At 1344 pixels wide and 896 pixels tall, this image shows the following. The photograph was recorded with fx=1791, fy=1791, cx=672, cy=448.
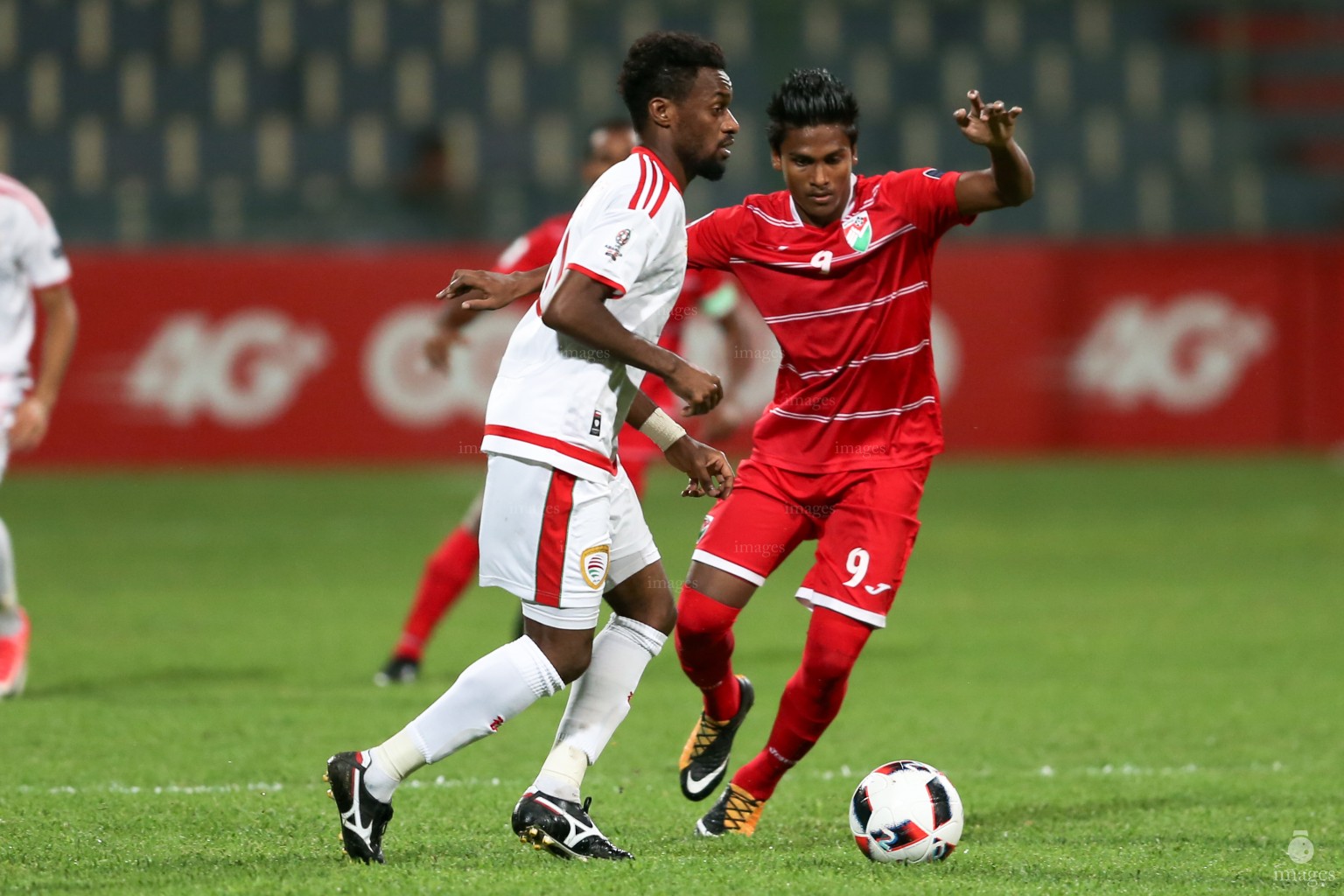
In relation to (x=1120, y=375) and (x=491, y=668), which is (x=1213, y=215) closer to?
(x=1120, y=375)

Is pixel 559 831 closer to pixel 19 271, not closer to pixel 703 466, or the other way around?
pixel 703 466

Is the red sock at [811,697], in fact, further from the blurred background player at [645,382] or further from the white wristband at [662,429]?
the blurred background player at [645,382]

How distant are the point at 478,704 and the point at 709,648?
3.19 feet

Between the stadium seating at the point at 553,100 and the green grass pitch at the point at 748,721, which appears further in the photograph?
the stadium seating at the point at 553,100

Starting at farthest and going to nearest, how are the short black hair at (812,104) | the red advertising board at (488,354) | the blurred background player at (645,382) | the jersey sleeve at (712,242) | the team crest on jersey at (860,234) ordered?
1. the red advertising board at (488,354)
2. the blurred background player at (645,382)
3. the jersey sleeve at (712,242)
4. the team crest on jersey at (860,234)
5. the short black hair at (812,104)

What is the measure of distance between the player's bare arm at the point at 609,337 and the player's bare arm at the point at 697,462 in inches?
12.6

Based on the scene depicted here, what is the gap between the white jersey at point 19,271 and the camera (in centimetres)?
659

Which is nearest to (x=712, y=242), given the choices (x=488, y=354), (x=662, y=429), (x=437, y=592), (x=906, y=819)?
(x=662, y=429)

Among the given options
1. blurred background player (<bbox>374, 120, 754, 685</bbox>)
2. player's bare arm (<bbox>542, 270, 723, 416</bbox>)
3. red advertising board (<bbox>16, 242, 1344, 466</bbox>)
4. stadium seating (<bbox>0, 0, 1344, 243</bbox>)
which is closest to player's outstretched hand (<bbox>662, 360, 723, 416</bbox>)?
player's bare arm (<bbox>542, 270, 723, 416</bbox>)

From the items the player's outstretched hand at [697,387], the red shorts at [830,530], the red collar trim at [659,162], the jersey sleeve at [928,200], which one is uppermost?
the red collar trim at [659,162]

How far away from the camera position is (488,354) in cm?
1534

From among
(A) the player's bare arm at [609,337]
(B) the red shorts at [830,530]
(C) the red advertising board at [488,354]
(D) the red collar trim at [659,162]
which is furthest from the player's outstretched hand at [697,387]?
(C) the red advertising board at [488,354]

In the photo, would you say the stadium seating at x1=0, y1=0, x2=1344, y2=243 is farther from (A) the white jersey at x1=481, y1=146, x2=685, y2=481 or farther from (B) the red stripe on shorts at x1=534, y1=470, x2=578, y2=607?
(B) the red stripe on shorts at x1=534, y1=470, x2=578, y2=607

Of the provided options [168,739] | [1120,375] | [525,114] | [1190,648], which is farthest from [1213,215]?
[168,739]
